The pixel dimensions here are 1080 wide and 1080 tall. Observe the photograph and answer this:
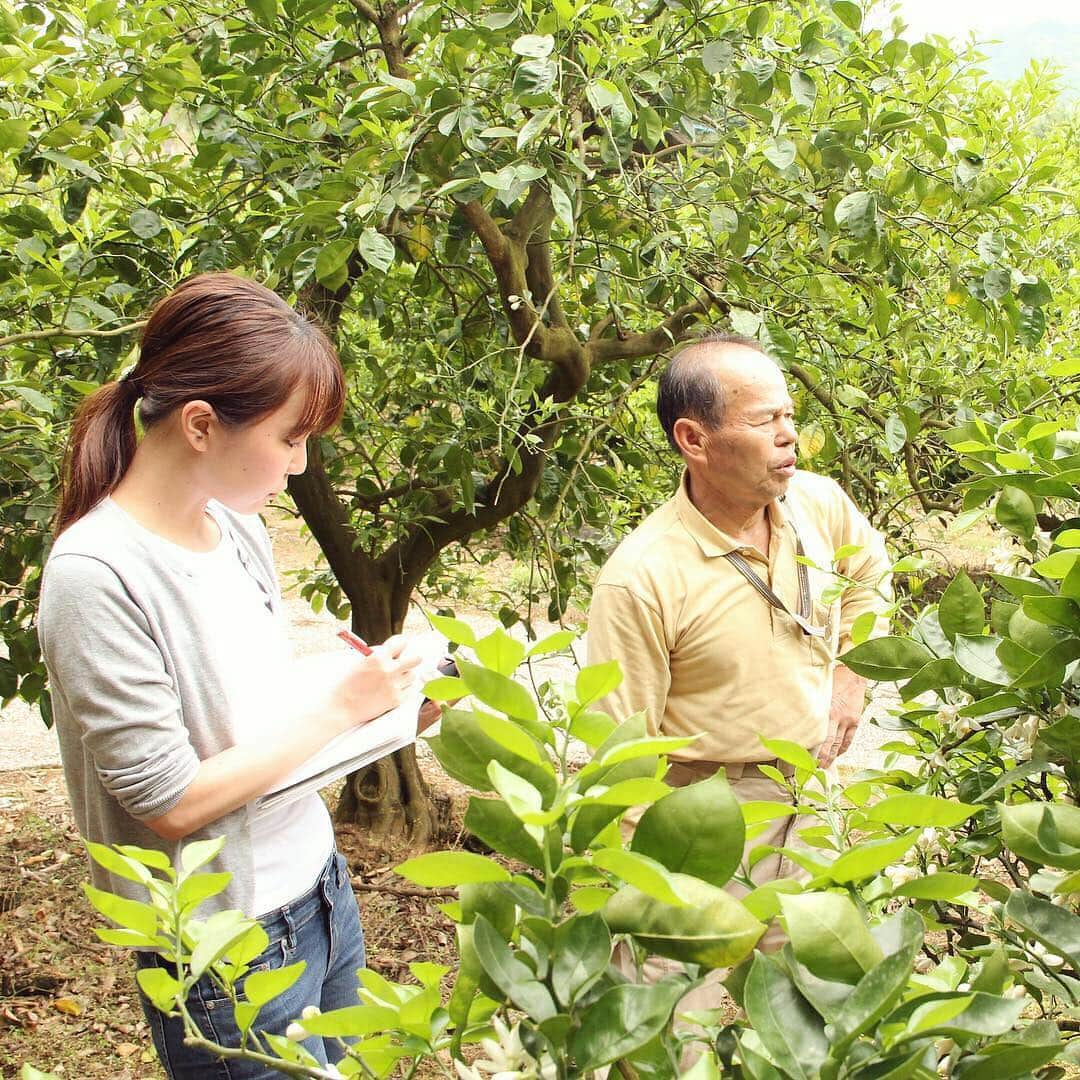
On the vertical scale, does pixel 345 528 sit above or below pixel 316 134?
below

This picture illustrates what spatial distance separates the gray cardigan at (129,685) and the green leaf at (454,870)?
932mm

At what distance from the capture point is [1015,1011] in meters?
0.58

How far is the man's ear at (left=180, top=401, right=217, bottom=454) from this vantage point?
1562mm

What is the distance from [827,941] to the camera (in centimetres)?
59

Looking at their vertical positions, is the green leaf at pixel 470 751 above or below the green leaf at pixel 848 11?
below

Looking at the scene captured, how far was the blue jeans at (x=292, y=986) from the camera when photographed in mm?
1523

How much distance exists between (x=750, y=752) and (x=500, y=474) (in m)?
1.52

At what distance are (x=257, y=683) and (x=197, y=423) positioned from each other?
0.38 meters

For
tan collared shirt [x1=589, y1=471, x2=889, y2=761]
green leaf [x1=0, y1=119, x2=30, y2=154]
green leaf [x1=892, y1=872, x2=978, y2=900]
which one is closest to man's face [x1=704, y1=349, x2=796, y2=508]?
tan collared shirt [x1=589, y1=471, x2=889, y2=761]

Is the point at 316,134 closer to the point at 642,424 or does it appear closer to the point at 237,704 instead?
the point at 237,704

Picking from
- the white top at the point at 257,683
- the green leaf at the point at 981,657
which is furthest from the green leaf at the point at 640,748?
the white top at the point at 257,683

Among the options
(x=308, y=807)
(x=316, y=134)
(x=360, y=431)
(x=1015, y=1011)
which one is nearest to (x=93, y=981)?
(x=360, y=431)

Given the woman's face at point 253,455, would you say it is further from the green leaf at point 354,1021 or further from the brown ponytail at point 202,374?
the green leaf at point 354,1021

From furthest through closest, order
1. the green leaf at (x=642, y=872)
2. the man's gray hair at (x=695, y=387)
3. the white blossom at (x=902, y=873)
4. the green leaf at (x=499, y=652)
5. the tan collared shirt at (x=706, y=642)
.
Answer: the man's gray hair at (x=695, y=387)
the tan collared shirt at (x=706, y=642)
the white blossom at (x=902, y=873)
the green leaf at (x=499, y=652)
the green leaf at (x=642, y=872)
